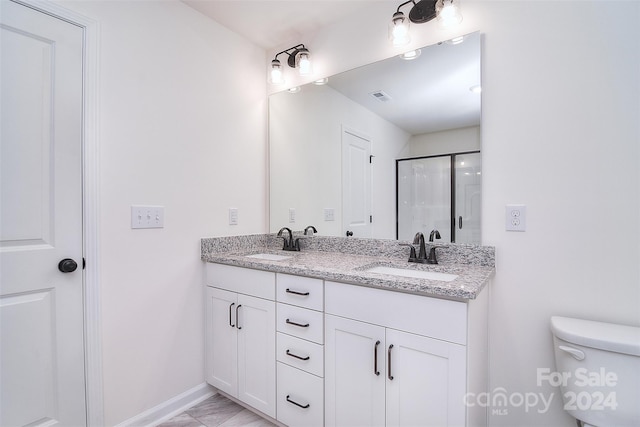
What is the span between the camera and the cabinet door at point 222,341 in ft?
5.70

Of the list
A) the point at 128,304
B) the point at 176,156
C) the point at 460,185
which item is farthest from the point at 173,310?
the point at 460,185

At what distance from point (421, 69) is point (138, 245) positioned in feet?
5.99

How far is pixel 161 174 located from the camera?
1703mm

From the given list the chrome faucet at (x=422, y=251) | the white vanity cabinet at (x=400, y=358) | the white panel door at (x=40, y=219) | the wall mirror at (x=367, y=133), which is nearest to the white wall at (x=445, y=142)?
the wall mirror at (x=367, y=133)

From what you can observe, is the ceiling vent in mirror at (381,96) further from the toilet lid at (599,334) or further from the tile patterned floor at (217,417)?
the tile patterned floor at (217,417)

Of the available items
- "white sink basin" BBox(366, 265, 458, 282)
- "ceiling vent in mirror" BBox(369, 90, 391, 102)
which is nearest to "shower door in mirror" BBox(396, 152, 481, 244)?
"white sink basin" BBox(366, 265, 458, 282)

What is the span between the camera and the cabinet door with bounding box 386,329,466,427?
1058 mm

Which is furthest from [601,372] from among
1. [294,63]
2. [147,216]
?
[294,63]

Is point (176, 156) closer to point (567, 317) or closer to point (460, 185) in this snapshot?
point (460, 185)

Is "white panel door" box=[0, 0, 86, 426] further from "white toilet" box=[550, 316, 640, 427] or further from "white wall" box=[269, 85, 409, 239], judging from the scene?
"white toilet" box=[550, 316, 640, 427]

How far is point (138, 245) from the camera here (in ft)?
5.29

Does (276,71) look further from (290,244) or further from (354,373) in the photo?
(354,373)

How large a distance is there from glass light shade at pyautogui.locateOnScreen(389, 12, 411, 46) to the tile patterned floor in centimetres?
219

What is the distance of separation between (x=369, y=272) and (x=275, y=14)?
5.54ft
